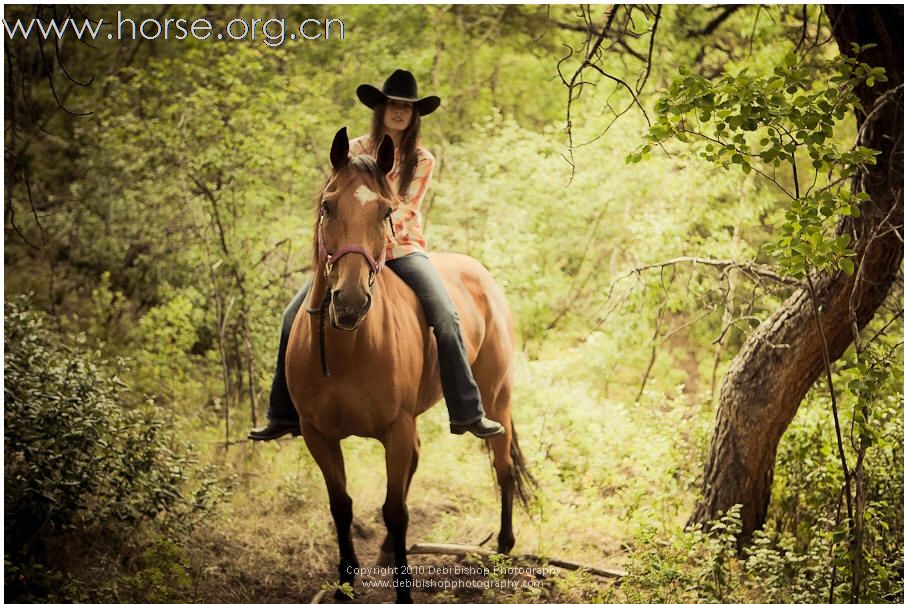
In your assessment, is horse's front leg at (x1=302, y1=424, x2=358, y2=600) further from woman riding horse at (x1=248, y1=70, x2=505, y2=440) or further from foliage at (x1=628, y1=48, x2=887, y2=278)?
foliage at (x1=628, y1=48, x2=887, y2=278)

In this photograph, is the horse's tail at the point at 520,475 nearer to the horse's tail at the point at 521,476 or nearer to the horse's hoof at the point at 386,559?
the horse's tail at the point at 521,476

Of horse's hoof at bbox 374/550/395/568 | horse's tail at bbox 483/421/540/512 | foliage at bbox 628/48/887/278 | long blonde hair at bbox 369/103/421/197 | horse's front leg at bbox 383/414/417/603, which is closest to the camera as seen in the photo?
foliage at bbox 628/48/887/278

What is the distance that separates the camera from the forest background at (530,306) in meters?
3.95

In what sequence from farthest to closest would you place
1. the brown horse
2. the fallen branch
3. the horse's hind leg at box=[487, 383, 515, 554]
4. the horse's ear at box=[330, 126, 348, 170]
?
1. the horse's hind leg at box=[487, 383, 515, 554]
2. the fallen branch
3. the horse's ear at box=[330, 126, 348, 170]
4. the brown horse

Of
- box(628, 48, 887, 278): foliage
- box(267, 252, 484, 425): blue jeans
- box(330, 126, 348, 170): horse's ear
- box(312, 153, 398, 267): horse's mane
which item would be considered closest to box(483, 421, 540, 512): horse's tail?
box(267, 252, 484, 425): blue jeans

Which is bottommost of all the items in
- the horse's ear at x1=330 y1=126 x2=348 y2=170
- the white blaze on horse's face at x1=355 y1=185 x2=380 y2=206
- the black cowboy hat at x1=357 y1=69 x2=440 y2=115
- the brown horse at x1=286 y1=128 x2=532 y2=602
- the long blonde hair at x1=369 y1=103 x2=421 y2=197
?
the brown horse at x1=286 y1=128 x2=532 y2=602

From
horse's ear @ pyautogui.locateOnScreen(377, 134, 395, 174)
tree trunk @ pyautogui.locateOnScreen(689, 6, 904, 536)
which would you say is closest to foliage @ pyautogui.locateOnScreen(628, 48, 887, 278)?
tree trunk @ pyautogui.locateOnScreen(689, 6, 904, 536)

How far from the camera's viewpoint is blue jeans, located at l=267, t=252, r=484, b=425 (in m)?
4.36

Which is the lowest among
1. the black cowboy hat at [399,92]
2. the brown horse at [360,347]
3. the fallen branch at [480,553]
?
the fallen branch at [480,553]

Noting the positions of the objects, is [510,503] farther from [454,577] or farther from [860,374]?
[860,374]

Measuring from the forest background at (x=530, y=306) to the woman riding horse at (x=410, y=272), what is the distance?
970 mm

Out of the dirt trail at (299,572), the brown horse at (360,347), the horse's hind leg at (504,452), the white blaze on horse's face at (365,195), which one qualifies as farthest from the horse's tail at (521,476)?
the white blaze on horse's face at (365,195)

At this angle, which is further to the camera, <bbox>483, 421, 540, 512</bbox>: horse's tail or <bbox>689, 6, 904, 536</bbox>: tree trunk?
<bbox>483, 421, 540, 512</bbox>: horse's tail

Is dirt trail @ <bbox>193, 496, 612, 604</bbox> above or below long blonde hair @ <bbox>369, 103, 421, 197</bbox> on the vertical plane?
below
